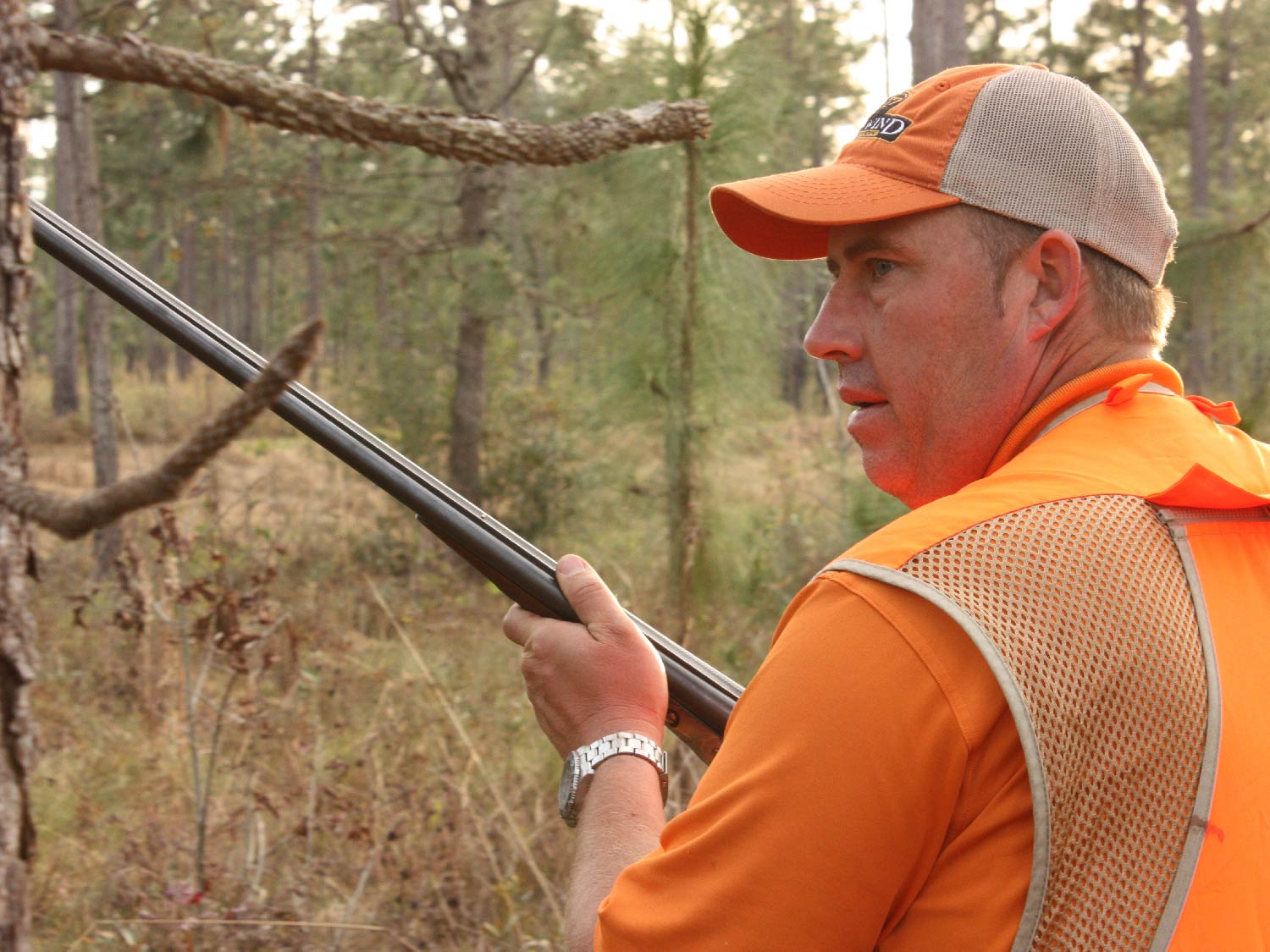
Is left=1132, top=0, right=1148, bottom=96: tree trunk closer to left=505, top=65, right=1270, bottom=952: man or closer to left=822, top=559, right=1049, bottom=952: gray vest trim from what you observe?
left=505, top=65, right=1270, bottom=952: man

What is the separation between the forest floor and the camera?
3.64m

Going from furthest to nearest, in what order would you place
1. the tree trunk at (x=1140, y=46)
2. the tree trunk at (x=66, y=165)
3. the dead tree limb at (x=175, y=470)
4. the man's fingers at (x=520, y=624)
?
the tree trunk at (x=1140, y=46)
the tree trunk at (x=66, y=165)
the man's fingers at (x=520, y=624)
the dead tree limb at (x=175, y=470)

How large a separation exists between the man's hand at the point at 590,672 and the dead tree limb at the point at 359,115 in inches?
26.5

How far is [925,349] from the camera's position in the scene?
1563mm

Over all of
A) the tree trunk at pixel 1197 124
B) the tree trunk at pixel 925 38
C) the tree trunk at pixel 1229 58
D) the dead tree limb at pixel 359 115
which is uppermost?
the tree trunk at pixel 1229 58

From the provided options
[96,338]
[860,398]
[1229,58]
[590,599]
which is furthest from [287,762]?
[1229,58]

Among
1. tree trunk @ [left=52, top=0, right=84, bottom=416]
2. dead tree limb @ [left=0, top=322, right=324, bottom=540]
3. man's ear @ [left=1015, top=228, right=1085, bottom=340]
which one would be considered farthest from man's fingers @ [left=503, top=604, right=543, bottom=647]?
tree trunk @ [left=52, top=0, right=84, bottom=416]

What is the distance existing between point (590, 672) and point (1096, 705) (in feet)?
2.78

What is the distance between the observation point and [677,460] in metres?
7.09

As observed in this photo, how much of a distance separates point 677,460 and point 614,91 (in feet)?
7.16

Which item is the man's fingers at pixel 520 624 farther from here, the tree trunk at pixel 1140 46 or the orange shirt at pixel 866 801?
the tree trunk at pixel 1140 46

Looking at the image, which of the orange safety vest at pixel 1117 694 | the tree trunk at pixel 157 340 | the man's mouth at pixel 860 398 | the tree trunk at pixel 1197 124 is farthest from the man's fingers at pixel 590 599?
the tree trunk at pixel 157 340

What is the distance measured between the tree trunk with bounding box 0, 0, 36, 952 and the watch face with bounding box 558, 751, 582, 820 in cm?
73

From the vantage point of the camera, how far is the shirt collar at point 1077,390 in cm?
148
